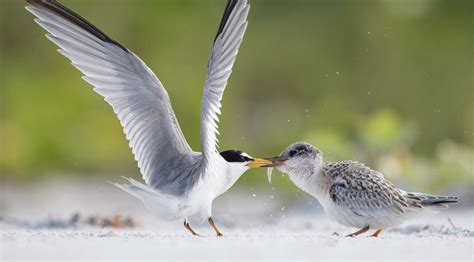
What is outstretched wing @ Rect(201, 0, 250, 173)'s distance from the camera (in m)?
3.21

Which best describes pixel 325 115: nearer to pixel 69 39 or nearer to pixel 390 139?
pixel 390 139

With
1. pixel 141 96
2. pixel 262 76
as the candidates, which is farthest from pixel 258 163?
pixel 262 76

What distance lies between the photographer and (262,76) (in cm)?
787

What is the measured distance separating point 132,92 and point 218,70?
1.66 ft

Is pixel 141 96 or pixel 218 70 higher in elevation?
pixel 218 70

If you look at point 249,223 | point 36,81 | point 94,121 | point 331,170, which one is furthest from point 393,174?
point 36,81

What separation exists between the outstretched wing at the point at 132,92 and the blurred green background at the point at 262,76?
10.5ft

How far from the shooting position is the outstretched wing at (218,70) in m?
3.21

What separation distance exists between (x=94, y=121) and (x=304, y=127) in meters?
1.91

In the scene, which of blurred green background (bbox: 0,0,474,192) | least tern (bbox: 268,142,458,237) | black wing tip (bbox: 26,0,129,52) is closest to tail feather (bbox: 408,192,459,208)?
least tern (bbox: 268,142,458,237)

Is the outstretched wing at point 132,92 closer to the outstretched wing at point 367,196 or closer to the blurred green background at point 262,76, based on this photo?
the outstretched wing at point 367,196

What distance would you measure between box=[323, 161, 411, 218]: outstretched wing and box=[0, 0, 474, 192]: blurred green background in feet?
10.6

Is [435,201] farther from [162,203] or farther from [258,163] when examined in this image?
[162,203]

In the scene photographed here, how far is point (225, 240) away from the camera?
10.7 feet
